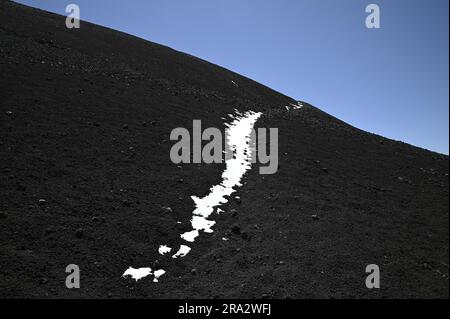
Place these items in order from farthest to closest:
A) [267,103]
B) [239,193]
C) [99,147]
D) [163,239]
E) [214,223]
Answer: [267,103]
[99,147]
[239,193]
[214,223]
[163,239]

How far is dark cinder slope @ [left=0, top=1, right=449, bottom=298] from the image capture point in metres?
10.4

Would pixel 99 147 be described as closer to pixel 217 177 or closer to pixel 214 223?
pixel 217 177

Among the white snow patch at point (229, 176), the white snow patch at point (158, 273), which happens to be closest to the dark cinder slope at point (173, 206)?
the white snow patch at point (158, 273)

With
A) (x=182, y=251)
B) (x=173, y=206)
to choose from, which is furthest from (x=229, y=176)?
(x=182, y=251)

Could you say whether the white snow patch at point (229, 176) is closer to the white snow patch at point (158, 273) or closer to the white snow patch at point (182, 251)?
the white snow patch at point (182, 251)

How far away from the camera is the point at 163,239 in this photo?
1279 centimetres

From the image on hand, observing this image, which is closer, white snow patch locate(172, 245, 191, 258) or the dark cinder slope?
the dark cinder slope

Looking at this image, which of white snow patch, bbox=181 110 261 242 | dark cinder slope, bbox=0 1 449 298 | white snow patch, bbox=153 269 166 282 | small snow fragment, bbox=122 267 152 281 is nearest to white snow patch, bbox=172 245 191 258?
dark cinder slope, bbox=0 1 449 298

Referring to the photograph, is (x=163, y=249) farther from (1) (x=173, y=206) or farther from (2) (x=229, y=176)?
(2) (x=229, y=176)

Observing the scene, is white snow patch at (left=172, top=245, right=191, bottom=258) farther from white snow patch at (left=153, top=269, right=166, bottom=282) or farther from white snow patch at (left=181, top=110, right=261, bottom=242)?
white snow patch at (left=153, top=269, right=166, bottom=282)

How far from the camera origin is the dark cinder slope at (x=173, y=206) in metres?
10.4

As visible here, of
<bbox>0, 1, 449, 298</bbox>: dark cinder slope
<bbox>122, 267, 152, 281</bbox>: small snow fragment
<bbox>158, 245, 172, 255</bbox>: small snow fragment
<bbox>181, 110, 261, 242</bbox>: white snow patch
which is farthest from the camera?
<bbox>181, 110, 261, 242</bbox>: white snow patch
